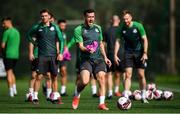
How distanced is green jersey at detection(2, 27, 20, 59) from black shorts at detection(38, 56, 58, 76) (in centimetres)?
471

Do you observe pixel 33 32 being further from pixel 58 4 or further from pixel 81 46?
pixel 58 4

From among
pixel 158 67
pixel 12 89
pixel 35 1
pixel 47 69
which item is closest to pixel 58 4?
pixel 35 1

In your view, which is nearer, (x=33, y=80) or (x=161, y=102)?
(x=161, y=102)

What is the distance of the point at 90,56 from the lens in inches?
742

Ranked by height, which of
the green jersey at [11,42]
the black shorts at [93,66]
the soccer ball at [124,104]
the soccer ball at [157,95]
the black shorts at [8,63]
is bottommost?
the soccer ball at [157,95]

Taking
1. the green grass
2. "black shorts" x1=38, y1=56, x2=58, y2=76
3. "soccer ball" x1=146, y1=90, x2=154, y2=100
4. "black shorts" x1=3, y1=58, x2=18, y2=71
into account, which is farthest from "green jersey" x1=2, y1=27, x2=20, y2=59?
"soccer ball" x1=146, y1=90, x2=154, y2=100

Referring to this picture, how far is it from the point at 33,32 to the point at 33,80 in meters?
2.44

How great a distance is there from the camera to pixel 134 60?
69.9ft

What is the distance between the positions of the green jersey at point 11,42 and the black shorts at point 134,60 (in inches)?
210

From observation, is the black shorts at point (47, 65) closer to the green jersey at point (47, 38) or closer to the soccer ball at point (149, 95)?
the green jersey at point (47, 38)

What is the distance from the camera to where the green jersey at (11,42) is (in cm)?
2547

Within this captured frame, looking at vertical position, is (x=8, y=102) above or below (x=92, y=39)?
below

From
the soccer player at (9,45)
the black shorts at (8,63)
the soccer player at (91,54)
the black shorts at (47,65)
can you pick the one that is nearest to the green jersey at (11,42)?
the soccer player at (9,45)

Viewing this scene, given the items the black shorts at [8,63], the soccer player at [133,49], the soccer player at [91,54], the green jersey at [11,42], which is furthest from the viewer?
the black shorts at [8,63]
